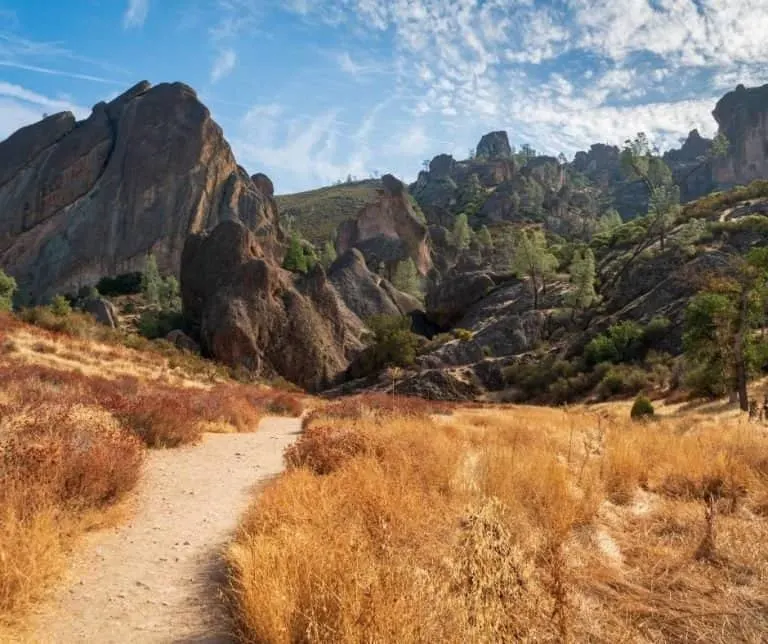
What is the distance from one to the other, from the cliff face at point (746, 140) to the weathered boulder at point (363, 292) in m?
119

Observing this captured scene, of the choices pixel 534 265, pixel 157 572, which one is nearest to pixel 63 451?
pixel 157 572

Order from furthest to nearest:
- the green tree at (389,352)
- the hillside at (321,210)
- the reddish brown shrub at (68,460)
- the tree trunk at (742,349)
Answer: the hillside at (321,210)
the green tree at (389,352)
the tree trunk at (742,349)
the reddish brown shrub at (68,460)

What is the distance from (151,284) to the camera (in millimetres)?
68875

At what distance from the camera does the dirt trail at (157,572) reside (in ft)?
13.3

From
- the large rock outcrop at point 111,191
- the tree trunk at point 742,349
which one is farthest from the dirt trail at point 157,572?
the large rock outcrop at point 111,191

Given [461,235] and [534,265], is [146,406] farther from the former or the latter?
Answer: [461,235]

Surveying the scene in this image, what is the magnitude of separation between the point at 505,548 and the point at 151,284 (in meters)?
71.9

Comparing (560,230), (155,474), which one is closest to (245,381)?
(155,474)

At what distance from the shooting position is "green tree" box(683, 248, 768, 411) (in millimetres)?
24516

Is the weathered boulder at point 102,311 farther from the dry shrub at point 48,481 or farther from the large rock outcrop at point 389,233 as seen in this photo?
the dry shrub at point 48,481

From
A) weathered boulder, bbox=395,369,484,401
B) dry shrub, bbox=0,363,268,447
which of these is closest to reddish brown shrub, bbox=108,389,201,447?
dry shrub, bbox=0,363,268,447

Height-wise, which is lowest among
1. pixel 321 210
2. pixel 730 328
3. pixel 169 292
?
pixel 730 328

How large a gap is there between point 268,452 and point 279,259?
3113 inches

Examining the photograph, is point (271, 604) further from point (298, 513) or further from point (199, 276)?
point (199, 276)
